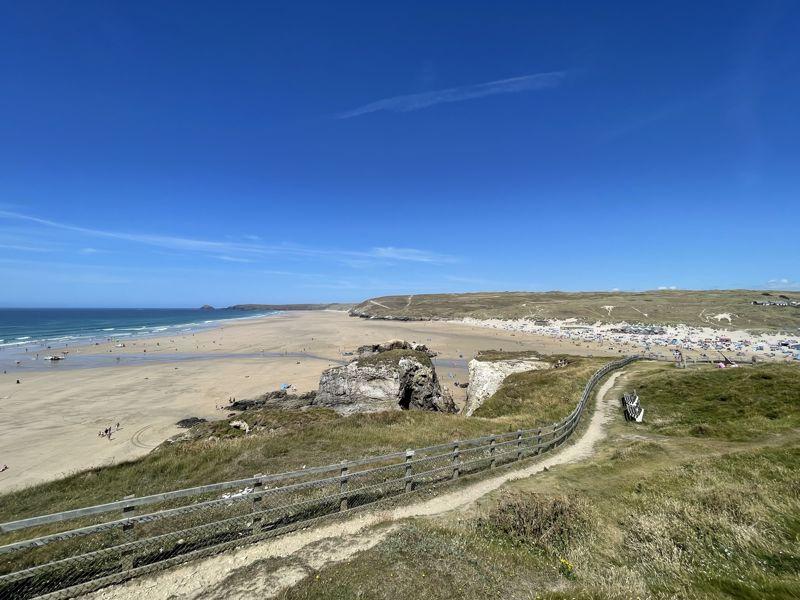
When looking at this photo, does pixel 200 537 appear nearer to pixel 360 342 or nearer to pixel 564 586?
pixel 564 586

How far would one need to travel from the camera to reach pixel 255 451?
49.4ft

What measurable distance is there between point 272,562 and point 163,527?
11.8 ft

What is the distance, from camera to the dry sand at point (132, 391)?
22047 millimetres

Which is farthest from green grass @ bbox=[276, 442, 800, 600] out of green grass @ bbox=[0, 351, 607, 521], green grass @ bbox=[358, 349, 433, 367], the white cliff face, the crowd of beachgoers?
the crowd of beachgoers

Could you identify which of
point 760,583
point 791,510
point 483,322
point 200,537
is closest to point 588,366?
point 791,510

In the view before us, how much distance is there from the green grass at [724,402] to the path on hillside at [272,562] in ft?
47.7

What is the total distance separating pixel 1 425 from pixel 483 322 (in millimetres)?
114455

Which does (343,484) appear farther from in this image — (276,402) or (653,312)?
(653,312)

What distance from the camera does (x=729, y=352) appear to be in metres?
57.8

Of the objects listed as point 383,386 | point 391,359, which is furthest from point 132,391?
point 391,359

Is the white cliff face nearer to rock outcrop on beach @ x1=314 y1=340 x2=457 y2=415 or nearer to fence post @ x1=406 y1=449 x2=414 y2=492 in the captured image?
rock outcrop on beach @ x1=314 y1=340 x2=457 y2=415

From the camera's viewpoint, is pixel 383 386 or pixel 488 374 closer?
pixel 383 386

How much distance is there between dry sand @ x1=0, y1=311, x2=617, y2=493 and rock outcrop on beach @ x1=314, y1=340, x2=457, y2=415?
10.1m

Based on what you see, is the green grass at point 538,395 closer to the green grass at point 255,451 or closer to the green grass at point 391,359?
the green grass at point 255,451
